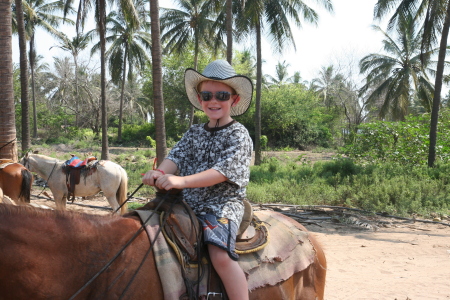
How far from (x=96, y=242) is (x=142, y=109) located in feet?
167

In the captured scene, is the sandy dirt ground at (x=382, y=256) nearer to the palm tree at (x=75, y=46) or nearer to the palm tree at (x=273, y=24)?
the palm tree at (x=273, y=24)

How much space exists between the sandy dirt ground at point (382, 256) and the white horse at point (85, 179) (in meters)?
1.34

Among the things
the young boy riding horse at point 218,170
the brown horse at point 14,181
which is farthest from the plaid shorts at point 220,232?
the brown horse at point 14,181

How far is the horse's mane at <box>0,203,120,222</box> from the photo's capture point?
5.11ft

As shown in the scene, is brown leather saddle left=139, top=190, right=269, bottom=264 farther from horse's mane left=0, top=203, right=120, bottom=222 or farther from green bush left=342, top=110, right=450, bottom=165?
green bush left=342, top=110, right=450, bottom=165

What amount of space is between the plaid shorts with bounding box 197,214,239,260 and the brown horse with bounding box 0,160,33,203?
263 inches

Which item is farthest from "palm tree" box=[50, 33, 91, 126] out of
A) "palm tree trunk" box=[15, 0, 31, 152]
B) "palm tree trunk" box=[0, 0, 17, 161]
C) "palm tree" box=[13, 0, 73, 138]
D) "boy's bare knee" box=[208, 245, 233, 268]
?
"boy's bare knee" box=[208, 245, 233, 268]

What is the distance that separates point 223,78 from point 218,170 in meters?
0.62

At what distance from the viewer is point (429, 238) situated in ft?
24.0

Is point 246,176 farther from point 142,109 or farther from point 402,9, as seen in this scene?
point 142,109

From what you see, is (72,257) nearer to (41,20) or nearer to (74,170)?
(74,170)

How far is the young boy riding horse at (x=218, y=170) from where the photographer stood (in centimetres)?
194

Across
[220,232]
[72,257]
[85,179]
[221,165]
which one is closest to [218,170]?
[221,165]

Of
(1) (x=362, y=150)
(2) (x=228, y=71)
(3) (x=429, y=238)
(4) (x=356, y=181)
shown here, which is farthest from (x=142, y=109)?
(2) (x=228, y=71)
